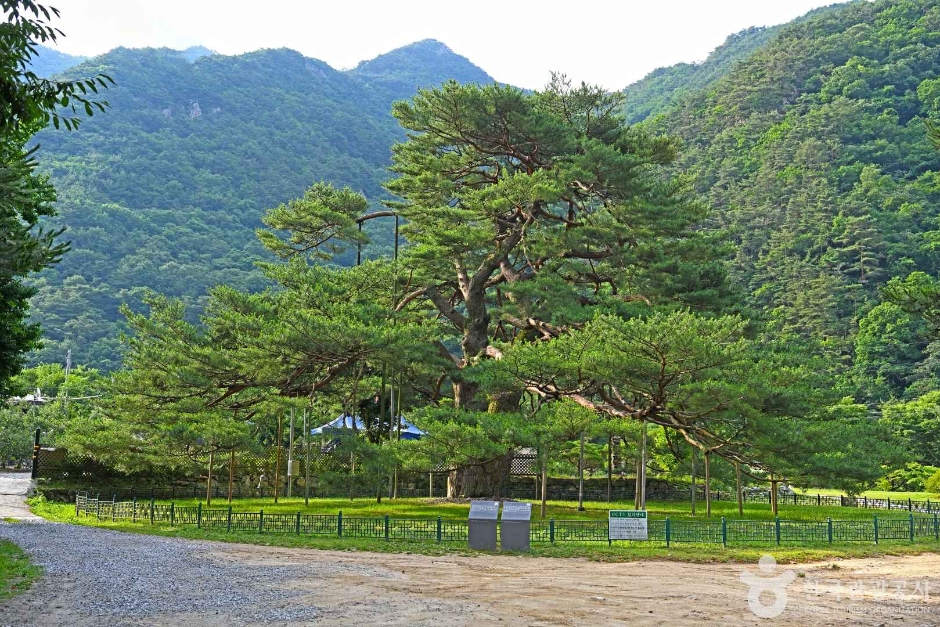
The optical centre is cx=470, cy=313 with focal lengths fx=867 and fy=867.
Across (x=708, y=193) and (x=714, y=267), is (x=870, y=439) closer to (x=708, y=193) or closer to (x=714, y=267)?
(x=714, y=267)

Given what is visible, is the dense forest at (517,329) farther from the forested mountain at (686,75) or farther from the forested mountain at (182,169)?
the forested mountain at (686,75)

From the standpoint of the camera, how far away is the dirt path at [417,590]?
1125cm

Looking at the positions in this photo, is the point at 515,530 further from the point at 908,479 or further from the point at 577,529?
the point at 908,479

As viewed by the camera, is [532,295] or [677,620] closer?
[677,620]

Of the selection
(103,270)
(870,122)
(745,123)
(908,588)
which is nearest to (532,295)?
(908,588)

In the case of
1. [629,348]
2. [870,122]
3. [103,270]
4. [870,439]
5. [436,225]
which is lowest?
[870,439]

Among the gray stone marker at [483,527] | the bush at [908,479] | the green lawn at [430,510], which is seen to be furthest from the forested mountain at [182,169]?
the gray stone marker at [483,527]

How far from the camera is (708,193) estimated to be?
105500mm

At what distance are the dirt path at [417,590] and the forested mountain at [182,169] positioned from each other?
67.8m

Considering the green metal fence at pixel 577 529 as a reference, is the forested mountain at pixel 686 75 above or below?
above

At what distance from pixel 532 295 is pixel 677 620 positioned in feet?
61.2

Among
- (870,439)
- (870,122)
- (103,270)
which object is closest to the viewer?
(870,439)

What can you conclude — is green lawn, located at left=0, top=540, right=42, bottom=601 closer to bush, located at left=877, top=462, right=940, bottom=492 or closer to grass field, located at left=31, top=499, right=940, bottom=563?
grass field, located at left=31, top=499, right=940, bottom=563

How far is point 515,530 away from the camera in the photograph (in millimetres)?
19609
